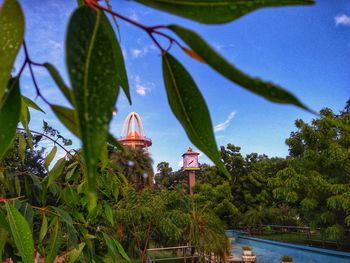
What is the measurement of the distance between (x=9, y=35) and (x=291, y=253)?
35.9ft

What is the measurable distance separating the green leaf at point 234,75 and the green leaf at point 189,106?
0.15 feet

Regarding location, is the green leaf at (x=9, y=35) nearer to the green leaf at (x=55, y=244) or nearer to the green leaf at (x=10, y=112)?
the green leaf at (x=10, y=112)

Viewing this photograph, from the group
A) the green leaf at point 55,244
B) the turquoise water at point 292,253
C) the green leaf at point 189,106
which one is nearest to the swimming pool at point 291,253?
the turquoise water at point 292,253

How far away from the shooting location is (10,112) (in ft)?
0.66

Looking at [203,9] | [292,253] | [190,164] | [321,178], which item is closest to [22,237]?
[203,9]

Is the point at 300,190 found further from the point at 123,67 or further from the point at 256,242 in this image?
the point at 123,67

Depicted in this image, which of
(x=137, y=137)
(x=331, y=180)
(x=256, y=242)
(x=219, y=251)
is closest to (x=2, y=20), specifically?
(x=219, y=251)

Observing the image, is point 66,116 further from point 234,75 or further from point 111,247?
point 111,247

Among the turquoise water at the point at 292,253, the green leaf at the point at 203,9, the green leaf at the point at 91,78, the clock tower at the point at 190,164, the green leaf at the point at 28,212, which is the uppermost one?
the clock tower at the point at 190,164

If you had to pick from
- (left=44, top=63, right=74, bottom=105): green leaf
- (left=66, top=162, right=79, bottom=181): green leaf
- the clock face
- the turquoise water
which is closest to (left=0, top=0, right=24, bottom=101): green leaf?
(left=44, top=63, right=74, bottom=105): green leaf

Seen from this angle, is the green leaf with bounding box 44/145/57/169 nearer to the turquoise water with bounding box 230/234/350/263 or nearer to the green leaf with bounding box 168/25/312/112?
the green leaf with bounding box 168/25/312/112

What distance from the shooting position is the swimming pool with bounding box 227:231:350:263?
27.3 ft

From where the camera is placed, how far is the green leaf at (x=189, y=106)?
193 millimetres

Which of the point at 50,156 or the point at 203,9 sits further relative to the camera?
the point at 50,156
